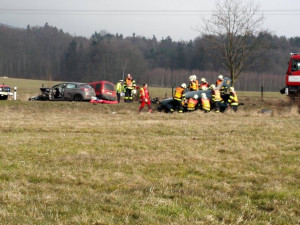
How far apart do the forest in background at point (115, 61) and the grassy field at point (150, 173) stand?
55794 millimetres

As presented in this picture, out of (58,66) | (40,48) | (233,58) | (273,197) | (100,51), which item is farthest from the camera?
(40,48)

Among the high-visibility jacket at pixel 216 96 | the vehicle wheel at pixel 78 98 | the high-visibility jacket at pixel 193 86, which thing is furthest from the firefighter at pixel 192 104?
the vehicle wheel at pixel 78 98

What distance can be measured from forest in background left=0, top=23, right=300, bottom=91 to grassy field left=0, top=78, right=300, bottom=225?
183 feet

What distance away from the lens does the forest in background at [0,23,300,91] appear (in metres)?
77.6

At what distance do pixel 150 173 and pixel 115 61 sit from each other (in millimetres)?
84509

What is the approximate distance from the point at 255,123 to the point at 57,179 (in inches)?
338

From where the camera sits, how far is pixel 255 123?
1450cm

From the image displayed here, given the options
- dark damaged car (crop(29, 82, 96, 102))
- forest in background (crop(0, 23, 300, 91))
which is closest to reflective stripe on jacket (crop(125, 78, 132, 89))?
dark damaged car (crop(29, 82, 96, 102))

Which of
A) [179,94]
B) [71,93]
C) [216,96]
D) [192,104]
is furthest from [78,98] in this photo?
[216,96]

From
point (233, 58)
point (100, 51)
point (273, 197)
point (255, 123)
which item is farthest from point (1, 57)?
point (273, 197)

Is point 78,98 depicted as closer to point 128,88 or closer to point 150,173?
point 128,88

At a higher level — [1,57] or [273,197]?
[1,57]

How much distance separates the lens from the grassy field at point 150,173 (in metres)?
5.42

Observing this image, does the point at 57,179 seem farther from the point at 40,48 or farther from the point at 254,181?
the point at 40,48
